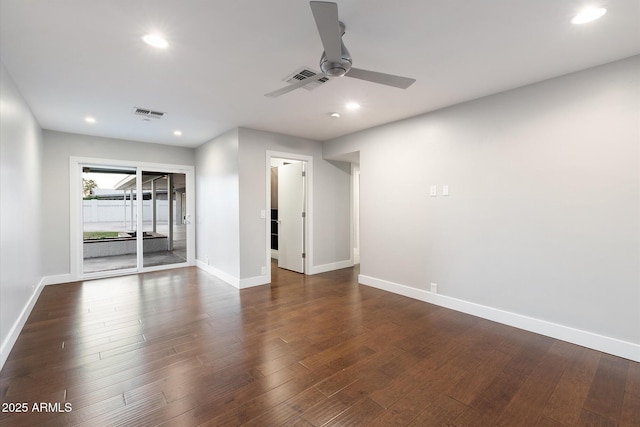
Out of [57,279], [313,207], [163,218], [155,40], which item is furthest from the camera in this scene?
[163,218]

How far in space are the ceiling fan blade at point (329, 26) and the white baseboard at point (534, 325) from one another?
3.23 metres

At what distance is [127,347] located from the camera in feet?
8.78

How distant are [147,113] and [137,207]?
2.58 m

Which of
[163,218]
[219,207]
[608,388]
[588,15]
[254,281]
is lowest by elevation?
[608,388]

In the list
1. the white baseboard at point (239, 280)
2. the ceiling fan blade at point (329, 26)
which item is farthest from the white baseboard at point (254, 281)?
the ceiling fan blade at point (329, 26)

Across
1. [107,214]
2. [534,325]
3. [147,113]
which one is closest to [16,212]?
[147,113]

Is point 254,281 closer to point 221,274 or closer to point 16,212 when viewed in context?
point 221,274

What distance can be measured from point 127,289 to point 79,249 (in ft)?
4.85

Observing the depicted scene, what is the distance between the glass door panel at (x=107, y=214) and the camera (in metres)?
5.49

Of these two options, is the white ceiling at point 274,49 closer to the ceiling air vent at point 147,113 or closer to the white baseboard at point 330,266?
the ceiling air vent at point 147,113

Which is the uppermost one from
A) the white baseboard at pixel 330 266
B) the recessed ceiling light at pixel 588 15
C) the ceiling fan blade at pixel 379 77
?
the recessed ceiling light at pixel 588 15

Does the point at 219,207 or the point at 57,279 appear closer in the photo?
the point at 57,279

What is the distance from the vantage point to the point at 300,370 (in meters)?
2.30

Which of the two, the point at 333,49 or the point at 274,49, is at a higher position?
the point at 274,49
